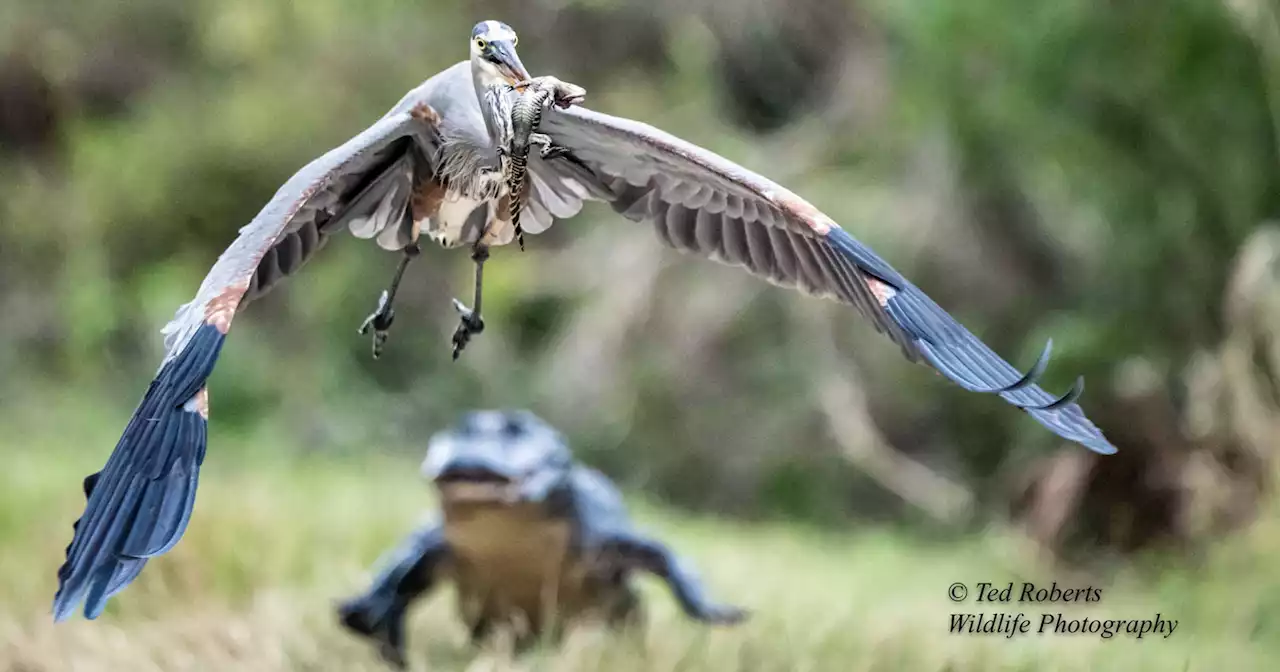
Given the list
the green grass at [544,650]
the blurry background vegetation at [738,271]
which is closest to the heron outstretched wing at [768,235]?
the green grass at [544,650]

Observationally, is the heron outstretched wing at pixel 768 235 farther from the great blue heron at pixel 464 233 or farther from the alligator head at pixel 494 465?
the alligator head at pixel 494 465

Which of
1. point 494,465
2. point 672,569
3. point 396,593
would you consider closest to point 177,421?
point 494,465

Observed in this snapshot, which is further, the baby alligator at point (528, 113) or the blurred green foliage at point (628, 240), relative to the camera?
the blurred green foliage at point (628, 240)

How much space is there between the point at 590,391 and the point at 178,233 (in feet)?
5.35

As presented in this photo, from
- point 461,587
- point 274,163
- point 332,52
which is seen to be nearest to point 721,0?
point 332,52

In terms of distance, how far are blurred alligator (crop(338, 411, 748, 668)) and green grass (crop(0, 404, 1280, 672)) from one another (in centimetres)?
6

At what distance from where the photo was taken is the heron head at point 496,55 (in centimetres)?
99

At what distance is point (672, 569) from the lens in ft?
6.64

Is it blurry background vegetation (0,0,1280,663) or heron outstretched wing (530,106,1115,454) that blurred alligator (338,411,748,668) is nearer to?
Answer: heron outstretched wing (530,106,1115,454)

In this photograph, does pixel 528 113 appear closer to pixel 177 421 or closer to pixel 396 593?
pixel 177 421

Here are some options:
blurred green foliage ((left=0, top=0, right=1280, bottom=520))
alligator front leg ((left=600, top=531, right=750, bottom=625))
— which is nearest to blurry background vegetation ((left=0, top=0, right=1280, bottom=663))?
blurred green foliage ((left=0, top=0, right=1280, bottom=520))

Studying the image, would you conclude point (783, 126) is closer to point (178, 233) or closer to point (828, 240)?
point (178, 233)

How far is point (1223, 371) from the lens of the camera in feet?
8.46

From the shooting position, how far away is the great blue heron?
3.11ft
